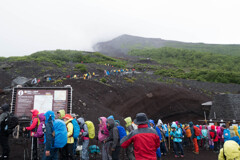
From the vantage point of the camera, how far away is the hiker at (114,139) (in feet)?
19.7

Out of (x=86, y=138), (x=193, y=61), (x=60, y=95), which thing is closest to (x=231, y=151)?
(x=86, y=138)

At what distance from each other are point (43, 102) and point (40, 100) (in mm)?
191

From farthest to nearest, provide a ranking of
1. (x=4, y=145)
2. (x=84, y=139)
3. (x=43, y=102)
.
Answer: (x=43, y=102), (x=84, y=139), (x=4, y=145)

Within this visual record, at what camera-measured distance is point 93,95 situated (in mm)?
20688

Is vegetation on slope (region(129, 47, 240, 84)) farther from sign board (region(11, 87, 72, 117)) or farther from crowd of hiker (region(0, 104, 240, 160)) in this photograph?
crowd of hiker (region(0, 104, 240, 160))

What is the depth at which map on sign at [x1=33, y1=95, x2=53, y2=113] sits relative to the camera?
10.4 m

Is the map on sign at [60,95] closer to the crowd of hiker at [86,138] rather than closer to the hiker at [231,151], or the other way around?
the crowd of hiker at [86,138]

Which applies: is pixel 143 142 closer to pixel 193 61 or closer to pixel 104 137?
pixel 104 137

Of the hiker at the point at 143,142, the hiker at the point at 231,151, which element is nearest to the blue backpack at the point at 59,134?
the hiker at the point at 143,142

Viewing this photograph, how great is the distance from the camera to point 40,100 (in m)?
10.5

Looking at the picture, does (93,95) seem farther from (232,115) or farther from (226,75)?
(226,75)

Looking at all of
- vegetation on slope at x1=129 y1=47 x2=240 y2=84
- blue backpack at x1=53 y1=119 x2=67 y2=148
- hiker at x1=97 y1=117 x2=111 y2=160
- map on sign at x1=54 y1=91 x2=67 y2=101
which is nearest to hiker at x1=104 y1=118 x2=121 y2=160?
hiker at x1=97 y1=117 x2=111 y2=160

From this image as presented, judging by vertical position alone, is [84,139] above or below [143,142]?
below

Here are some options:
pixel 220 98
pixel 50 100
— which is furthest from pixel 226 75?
pixel 50 100
